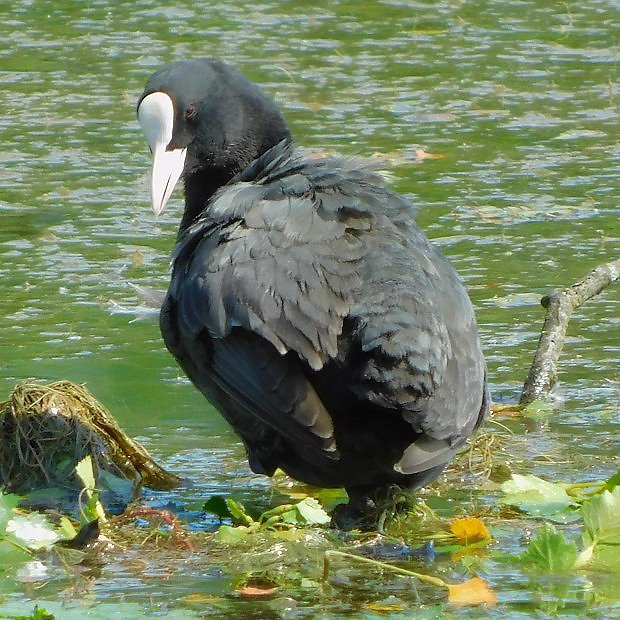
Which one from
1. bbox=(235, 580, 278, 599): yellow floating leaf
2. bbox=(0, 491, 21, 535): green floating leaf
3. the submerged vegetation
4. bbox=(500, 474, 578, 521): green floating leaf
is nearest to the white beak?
the submerged vegetation

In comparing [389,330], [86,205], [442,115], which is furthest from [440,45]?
[389,330]

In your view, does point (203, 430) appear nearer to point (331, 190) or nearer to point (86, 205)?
point (331, 190)

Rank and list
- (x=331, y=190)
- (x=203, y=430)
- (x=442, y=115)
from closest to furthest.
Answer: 1. (x=331, y=190)
2. (x=203, y=430)
3. (x=442, y=115)

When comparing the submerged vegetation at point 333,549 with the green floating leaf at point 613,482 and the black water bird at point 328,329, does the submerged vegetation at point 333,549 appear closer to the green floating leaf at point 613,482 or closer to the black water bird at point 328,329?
the green floating leaf at point 613,482

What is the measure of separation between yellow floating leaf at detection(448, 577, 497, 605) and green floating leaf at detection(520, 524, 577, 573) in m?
0.14

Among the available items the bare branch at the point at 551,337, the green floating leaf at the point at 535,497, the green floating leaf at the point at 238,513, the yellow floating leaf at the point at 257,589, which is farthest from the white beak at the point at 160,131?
the yellow floating leaf at the point at 257,589

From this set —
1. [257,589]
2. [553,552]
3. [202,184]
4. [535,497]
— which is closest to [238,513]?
[257,589]

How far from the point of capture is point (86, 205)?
7320mm

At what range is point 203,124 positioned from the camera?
198 inches

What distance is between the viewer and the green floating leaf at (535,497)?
4008mm

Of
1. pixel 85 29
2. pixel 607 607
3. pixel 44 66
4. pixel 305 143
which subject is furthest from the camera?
pixel 85 29

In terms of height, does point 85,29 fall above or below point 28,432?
above

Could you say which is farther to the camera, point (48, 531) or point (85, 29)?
point (85, 29)

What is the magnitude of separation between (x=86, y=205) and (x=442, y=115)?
230cm
